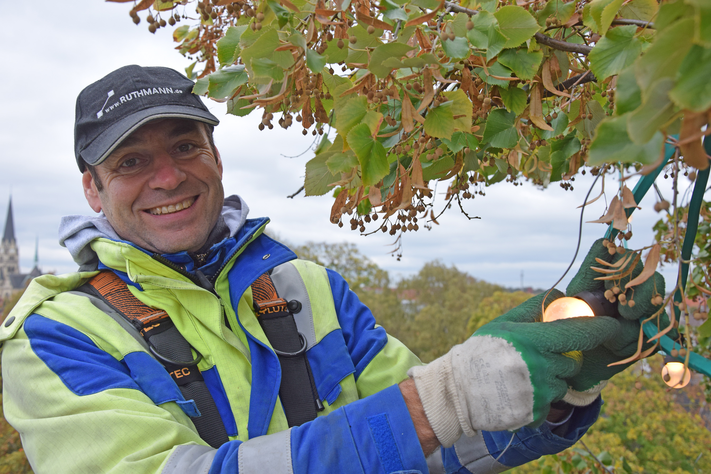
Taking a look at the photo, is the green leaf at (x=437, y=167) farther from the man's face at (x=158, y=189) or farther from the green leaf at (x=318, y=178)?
the man's face at (x=158, y=189)

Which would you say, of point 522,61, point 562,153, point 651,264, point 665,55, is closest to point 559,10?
point 522,61

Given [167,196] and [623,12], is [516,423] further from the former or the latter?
[167,196]

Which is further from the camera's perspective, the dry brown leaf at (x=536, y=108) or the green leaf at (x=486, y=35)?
the dry brown leaf at (x=536, y=108)

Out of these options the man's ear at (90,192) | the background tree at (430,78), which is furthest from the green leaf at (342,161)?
the man's ear at (90,192)

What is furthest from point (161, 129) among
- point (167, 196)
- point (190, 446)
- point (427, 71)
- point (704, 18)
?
point (704, 18)

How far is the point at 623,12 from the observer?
1.29 metres

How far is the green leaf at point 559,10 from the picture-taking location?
1.48 metres

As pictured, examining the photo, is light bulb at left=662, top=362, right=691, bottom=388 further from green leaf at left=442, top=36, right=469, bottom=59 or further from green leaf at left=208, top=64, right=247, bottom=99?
green leaf at left=208, top=64, right=247, bottom=99

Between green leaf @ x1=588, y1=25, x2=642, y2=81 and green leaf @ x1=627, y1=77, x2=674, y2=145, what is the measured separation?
0.60 meters

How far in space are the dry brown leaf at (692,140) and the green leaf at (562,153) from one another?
3.72 ft

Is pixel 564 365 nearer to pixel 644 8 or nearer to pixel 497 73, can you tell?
pixel 497 73

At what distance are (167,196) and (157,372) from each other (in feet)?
Result: 3.28

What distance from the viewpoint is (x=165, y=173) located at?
8.72 ft

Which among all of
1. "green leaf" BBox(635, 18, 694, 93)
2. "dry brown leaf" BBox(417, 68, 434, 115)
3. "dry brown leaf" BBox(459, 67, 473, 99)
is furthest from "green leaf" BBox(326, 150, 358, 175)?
"green leaf" BBox(635, 18, 694, 93)
